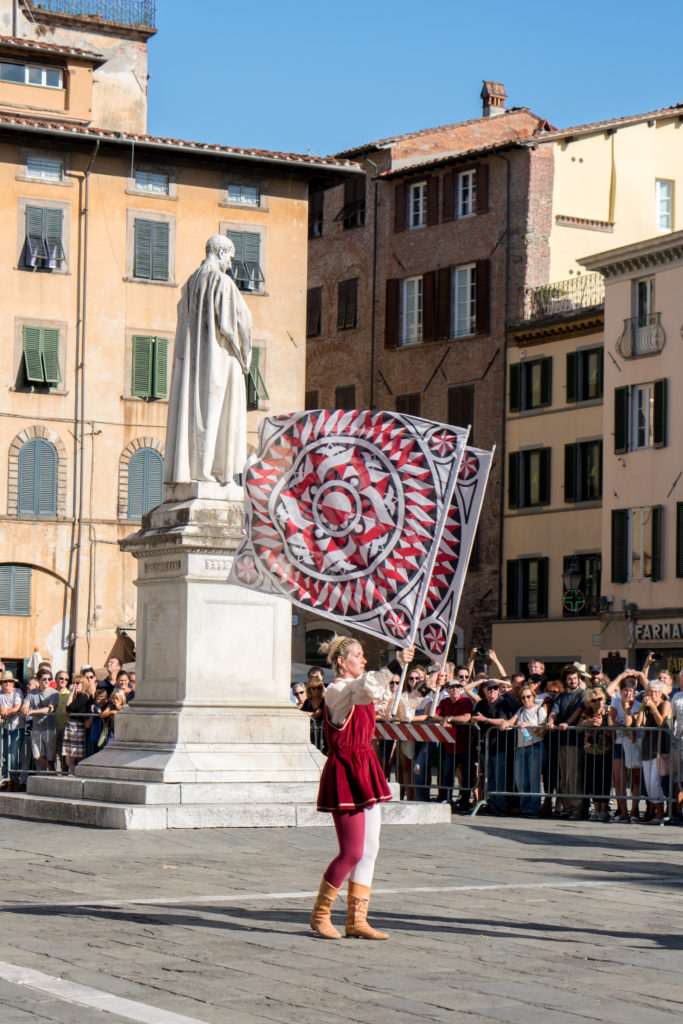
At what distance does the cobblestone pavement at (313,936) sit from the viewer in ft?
25.7

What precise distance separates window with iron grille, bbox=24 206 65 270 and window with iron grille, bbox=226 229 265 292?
174 inches

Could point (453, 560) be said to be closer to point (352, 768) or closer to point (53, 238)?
point (352, 768)

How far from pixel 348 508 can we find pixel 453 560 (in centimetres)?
118

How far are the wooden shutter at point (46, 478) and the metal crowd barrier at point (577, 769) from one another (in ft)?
85.5

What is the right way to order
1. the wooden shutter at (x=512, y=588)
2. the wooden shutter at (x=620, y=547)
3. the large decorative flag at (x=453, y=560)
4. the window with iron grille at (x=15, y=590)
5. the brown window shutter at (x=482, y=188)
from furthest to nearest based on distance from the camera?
the brown window shutter at (x=482, y=188) < the wooden shutter at (x=512, y=588) < the wooden shutter at (x=620, y=547) < the window with iron grille at (x=15, y=590) < the large decorative flag at (x=453, y=560)

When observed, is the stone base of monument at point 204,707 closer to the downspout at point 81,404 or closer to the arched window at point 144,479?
the downspout at point 81,404

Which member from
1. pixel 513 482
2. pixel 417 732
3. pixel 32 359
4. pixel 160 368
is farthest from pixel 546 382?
pixel 417 732

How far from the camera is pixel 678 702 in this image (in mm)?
19750

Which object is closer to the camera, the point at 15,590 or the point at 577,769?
the point at 577,769

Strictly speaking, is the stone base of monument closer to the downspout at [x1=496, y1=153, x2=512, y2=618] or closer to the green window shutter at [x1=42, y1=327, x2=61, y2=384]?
the green window shutter at [x1=42, y1=327, x2=61, y2=384]

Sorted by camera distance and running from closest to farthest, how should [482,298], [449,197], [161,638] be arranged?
[161,638] → [482,298] → [449,197]

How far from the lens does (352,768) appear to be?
10.3 m

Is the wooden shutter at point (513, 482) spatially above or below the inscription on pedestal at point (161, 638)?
above

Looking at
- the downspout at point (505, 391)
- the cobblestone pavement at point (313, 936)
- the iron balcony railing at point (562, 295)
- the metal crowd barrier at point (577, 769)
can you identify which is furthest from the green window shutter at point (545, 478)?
the cobblestone pavement at point (313, 936)
